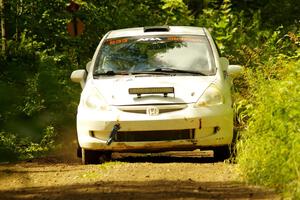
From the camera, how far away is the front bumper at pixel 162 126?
899cm

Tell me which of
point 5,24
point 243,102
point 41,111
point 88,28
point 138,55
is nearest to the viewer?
point 243,102

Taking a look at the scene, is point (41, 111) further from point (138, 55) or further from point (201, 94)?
point (201, 94)

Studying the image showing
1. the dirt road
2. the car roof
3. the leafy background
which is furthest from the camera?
the car roof

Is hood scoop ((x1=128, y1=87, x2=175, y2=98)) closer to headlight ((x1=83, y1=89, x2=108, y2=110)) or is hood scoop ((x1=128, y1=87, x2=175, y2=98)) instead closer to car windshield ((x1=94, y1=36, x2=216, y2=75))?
headlight ((x1=83, y1=89, x2=108, y2=110))

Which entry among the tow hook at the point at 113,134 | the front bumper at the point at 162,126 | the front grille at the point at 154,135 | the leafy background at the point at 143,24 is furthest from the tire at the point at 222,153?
the tow hook at the point at 113,134

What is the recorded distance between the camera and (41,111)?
45.8 ft

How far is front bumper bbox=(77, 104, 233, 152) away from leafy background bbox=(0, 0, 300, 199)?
281 millimetres

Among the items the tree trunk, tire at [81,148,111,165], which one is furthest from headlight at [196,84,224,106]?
the tree trunk

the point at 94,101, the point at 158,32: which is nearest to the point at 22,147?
the point at 158,32

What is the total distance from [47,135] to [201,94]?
13.2 feet

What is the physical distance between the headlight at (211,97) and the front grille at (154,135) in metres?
0.35

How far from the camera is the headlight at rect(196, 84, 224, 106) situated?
9117 mm

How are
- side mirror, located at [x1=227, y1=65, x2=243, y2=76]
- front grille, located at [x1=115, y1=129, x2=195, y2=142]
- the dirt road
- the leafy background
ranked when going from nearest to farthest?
1. the dirt road
2. the leafy background
3. front grille, located at [x1=115, y1=129, x2=195, y2=142]
4. side mirror, located at [x1=227, y1=65, x2=243, y2=76]

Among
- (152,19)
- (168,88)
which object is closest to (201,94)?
(168,88)
